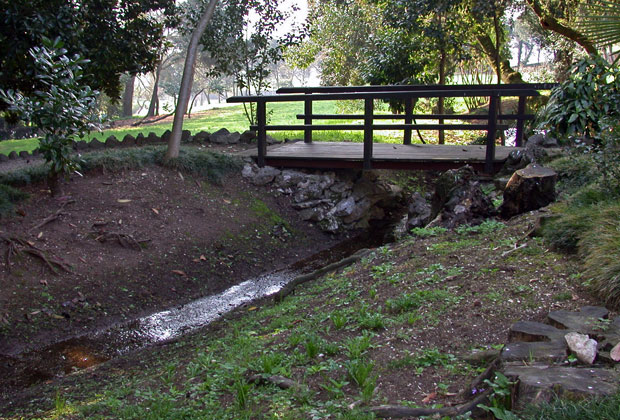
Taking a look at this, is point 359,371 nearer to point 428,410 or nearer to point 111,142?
point 428,410

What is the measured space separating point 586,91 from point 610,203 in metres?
1.42

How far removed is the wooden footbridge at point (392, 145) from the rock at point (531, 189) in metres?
2.60

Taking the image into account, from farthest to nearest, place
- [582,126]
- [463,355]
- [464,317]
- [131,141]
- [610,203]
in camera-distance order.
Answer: [131,141], [582,126], [610,203], [464,317], [463,355]

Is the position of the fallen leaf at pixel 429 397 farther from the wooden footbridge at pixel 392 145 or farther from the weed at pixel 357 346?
the wooden footbridge at pixel 392 145

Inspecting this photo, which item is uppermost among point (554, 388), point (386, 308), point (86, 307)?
point (554, 388)

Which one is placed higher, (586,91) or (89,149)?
(586,91)

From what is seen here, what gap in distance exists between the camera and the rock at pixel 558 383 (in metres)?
2.70

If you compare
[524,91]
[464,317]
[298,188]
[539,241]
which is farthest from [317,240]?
[464,317]

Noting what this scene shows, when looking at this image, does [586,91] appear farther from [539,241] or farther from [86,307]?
[86,307]

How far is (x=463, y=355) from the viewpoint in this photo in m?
3.89

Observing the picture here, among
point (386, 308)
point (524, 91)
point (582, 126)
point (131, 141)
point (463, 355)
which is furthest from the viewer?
point (131, 141)

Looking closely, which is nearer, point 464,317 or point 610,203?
point 464,317

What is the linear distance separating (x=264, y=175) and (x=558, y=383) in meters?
8.92

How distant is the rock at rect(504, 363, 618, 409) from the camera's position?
8.86 ft
